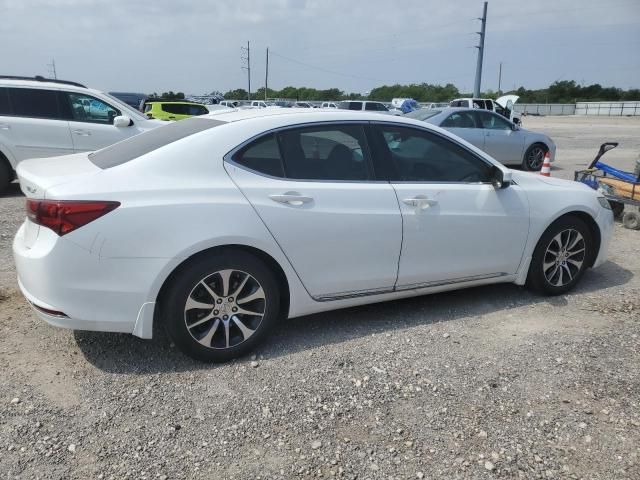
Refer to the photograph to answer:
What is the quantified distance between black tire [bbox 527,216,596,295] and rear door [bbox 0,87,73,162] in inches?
294

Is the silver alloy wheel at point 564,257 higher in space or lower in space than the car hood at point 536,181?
lower

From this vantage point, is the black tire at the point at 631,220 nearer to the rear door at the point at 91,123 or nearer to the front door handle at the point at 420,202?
the front door handle at the point at 420,202

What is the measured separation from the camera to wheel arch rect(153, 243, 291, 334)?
313 cm

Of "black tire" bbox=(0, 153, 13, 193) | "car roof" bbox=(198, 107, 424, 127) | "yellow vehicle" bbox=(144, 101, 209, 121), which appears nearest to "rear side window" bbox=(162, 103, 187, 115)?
"yellow vehicle" bbox=(144, 101, 209, 121)

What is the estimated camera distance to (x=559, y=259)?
178 inches

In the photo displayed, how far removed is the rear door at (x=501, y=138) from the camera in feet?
41.2

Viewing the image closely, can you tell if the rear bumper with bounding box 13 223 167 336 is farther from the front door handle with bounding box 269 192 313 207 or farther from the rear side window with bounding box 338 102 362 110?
the rear side window with bounding box 338 102 362 110

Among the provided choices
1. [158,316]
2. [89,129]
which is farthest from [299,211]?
[89,129]

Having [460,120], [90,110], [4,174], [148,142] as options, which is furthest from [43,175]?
[460,120]

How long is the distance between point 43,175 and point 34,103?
6.32m

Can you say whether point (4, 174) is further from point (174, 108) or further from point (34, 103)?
point (174, 108)

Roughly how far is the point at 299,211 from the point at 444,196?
1171 millimetres

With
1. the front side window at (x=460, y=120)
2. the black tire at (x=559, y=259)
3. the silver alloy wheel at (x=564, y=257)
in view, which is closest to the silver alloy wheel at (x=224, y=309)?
the black tire at (x=559, y=259)

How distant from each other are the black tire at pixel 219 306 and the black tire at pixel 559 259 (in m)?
2.30
